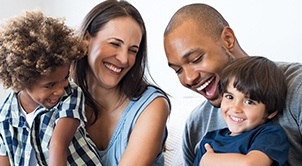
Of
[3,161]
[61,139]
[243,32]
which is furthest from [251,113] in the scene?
[3,161]

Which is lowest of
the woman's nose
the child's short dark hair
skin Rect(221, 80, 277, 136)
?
skin Rect(221, 80, 277, 136)

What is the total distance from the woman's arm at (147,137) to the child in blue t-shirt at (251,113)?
0.61 feet

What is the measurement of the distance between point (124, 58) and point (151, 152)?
1.08 feet

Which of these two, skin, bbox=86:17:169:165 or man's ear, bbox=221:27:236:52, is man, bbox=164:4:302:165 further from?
skin, bbox=86:17:169:165

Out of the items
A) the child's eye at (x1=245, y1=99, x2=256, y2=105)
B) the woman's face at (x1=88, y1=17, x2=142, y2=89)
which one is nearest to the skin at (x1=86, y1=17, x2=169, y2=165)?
the woman's face at (x1=88, y1=17, x2=142, y2=89)

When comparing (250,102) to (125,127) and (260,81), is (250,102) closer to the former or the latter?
(260,81)

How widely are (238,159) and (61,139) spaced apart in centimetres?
53

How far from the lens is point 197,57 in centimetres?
130

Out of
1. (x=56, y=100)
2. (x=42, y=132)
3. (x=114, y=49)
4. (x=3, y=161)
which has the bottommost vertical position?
(x=3, y=161)

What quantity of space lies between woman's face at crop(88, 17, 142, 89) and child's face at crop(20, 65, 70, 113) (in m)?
0.17

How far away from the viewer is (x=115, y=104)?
145 centimetres

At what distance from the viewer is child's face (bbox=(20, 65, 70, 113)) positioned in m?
1.17

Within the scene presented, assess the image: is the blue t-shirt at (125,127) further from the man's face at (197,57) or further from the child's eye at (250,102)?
the child's eye at (250,102)

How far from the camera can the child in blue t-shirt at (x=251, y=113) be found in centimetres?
104
